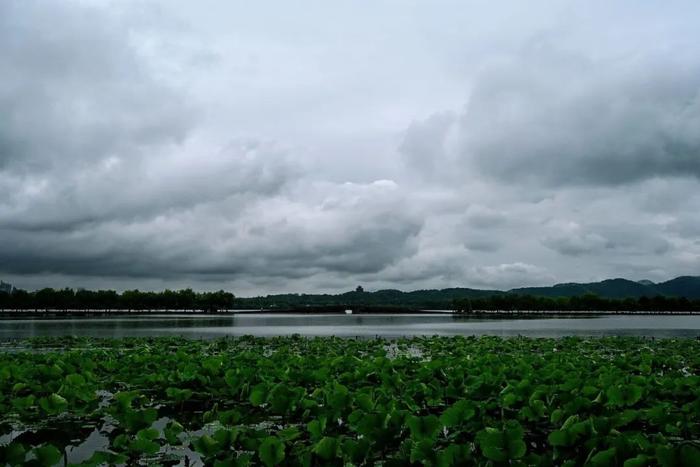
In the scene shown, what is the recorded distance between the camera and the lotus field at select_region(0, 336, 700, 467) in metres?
6.91

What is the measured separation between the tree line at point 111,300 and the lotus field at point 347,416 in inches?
6864

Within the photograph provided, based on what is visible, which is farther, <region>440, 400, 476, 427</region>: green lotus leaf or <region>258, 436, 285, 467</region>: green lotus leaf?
<region>440, 400, 476, 427</region>: green lotus leaf

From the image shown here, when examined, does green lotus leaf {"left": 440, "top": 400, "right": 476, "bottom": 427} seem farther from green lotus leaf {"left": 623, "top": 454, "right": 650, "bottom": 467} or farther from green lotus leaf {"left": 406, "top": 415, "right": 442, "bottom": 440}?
green lotus leaf {"left": 623, "top": 454, "right": 650, "bottom": 467}

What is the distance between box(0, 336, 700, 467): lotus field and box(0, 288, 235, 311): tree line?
174 m

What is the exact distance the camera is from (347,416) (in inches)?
375

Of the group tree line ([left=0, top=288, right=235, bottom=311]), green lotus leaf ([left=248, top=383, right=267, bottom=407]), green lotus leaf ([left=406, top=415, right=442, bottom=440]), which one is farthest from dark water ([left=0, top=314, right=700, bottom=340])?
tree line ([left=0, top=288, right=235, bottom=311])

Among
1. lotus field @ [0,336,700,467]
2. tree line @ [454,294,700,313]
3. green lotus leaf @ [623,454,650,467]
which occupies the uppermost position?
green lotus leaf @ [623,454,650,467]

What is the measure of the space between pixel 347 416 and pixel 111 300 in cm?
18392

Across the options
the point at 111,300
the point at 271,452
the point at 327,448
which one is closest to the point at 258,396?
the point at 271,452

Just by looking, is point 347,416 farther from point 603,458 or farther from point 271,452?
point 603,458

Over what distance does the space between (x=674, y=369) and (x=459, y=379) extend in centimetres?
948

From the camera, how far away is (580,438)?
7359 millimetres

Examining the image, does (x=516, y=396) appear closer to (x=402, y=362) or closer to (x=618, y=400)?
(x=618, y=400)

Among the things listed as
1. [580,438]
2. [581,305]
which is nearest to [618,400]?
[580,438]
